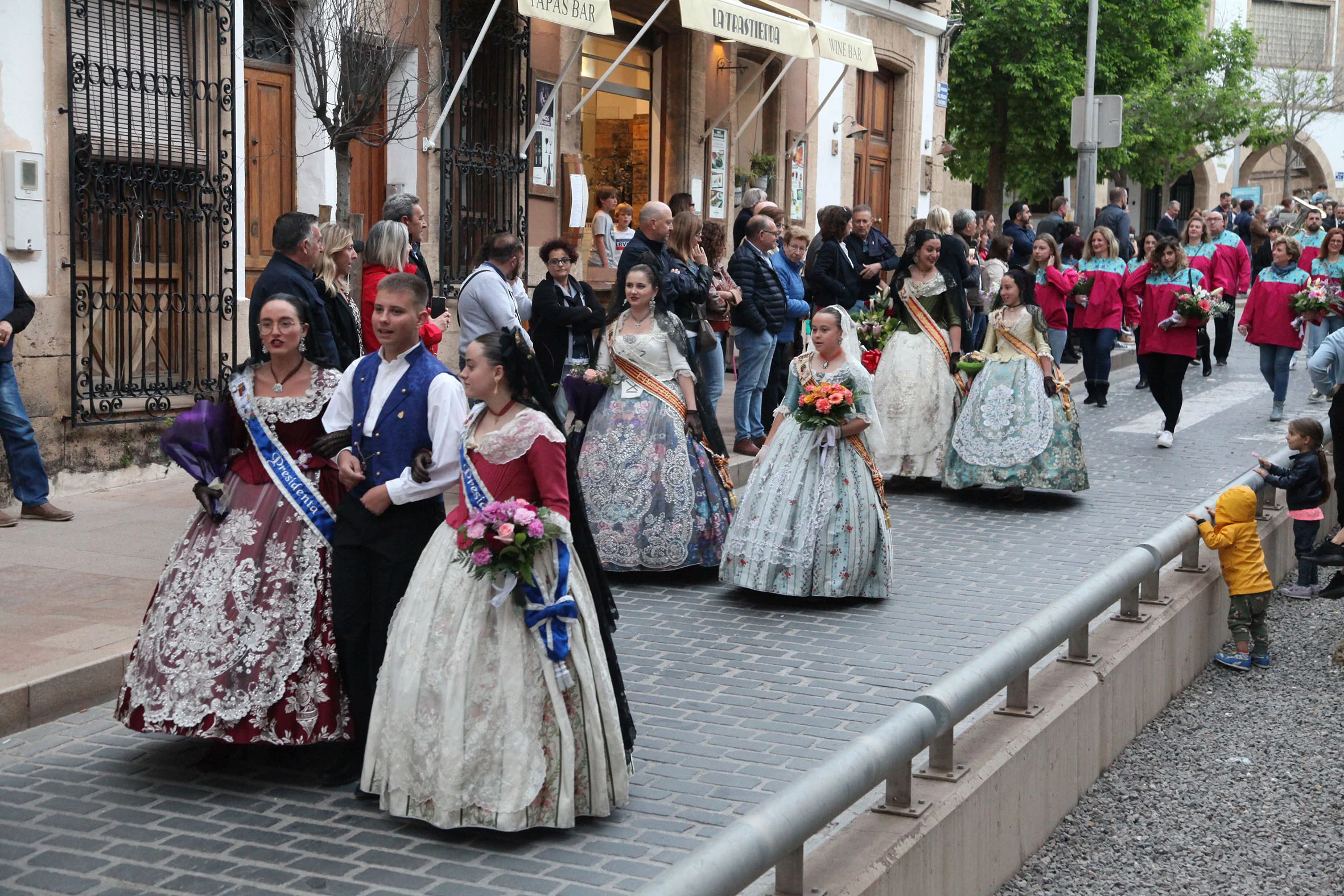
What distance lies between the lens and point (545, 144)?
1555cm

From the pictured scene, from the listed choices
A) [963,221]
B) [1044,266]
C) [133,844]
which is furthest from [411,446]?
[1044,266]

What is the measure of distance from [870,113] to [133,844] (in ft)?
65.4

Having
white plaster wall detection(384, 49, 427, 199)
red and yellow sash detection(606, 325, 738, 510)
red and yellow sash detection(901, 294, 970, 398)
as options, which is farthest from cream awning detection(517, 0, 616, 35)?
red and yellow sash detection(606, 325, 738, 510)

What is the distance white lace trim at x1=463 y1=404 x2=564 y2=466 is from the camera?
4.92 meters

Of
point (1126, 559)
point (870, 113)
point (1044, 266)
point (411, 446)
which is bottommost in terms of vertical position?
point (1126, 559)

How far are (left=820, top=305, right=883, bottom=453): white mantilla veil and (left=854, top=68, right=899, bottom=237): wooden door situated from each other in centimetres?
1419

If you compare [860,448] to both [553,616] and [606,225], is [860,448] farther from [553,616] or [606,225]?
[606,225]

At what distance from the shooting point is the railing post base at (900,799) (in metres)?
4.46

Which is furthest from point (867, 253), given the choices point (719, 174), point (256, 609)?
point (256, 609)

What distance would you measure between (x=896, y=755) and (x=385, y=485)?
1925mm

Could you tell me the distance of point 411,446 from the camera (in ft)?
17.0

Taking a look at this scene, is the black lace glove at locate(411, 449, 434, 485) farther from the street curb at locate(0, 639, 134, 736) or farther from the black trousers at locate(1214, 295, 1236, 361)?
the black trousers at locate(1214, 295, 1236, 361)

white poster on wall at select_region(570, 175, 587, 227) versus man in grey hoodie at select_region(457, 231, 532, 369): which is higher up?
white poster on wall at select_region(570, 175, 587, 227)

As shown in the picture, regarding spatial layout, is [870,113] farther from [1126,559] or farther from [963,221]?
[1126,559]
